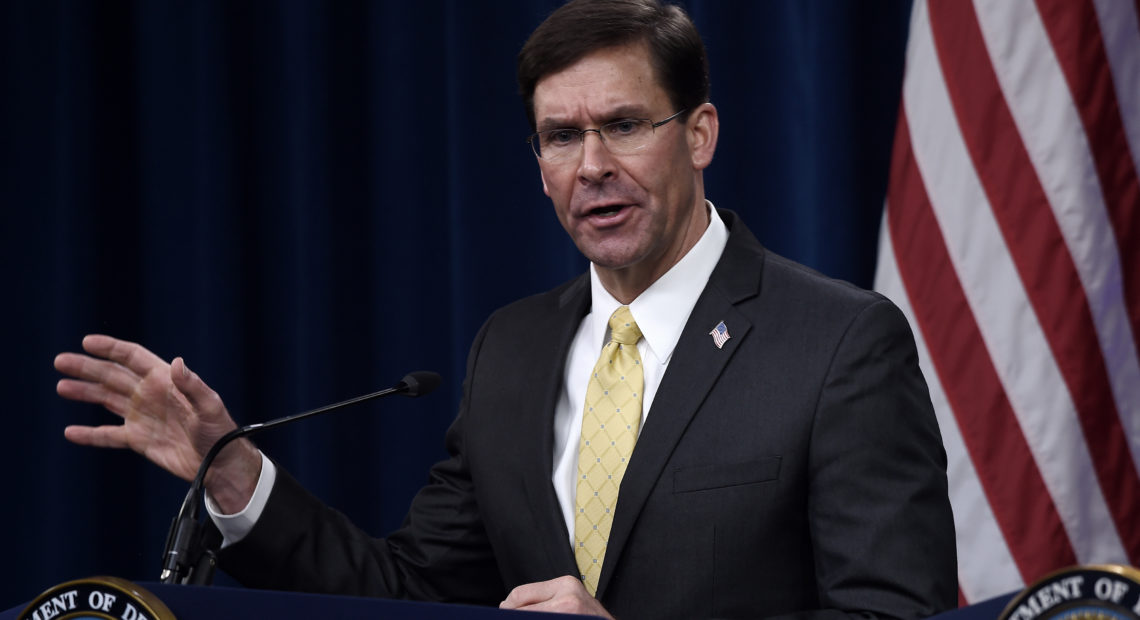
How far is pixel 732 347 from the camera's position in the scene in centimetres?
168

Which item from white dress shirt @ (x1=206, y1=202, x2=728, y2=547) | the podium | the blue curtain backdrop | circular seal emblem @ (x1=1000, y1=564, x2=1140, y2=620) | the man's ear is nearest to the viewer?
circular seal emblem @ (x1=1000, y1=564, x2=1140, y2=620)

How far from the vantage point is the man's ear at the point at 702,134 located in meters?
1.84

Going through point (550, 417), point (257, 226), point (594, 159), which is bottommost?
point (550, 417)

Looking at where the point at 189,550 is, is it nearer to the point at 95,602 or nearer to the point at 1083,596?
the point at 95,602

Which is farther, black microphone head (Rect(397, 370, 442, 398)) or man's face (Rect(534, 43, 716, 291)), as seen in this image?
man's face (Rect(534, 43, 716, 291))

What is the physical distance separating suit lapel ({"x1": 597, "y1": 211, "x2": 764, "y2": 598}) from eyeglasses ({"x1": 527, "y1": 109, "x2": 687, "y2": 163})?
214 mm

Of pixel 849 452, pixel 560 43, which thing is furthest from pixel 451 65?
pixel 849 452

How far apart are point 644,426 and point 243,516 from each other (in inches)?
22.1

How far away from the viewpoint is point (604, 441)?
171cm

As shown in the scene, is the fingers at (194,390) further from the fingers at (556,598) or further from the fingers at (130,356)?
the fingers at (556,598)

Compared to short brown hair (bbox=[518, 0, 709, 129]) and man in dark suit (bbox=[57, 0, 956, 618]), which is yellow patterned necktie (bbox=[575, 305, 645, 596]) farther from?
short brown hair (bbox=[518, 0, 709, 129])

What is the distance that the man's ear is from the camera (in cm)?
184

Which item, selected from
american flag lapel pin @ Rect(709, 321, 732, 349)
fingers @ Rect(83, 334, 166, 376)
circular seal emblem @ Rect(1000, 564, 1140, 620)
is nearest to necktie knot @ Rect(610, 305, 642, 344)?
american flag lapel pin @ Rect(709, 321, 732, 349)

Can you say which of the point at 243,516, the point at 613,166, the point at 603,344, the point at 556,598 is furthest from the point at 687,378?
the point at 243,516
